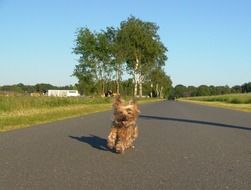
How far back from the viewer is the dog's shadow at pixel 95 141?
41.0ft

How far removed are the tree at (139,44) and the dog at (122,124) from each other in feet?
247

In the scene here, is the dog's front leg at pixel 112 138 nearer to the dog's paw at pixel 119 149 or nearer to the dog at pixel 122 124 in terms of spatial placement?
the dog at pixel 122 124

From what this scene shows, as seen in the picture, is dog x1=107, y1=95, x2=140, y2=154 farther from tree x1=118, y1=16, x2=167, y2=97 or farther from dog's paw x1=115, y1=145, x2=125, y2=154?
tree x1=118, y1=16, x2=167, y2=97

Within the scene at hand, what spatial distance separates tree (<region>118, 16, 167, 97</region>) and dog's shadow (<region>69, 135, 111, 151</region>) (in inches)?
2813

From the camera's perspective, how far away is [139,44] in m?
92.0

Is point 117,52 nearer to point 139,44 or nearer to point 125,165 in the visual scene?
point 139,44

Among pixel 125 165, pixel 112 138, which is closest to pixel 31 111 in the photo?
pixel 112 138

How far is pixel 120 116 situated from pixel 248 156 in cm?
290

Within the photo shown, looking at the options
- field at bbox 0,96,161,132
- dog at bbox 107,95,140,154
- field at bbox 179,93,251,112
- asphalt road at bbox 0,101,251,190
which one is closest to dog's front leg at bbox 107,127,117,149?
dog at bbox 107,95,140,154

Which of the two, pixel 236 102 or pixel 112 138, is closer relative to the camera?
pixel 112 138

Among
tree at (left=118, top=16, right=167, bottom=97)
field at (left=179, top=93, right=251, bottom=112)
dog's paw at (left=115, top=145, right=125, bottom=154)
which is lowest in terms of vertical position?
field at (left=179, top=93, right=251, bottom=112)

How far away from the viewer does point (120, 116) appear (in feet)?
35.4

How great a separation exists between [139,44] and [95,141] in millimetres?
78628

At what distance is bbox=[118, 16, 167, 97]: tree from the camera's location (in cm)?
8919
